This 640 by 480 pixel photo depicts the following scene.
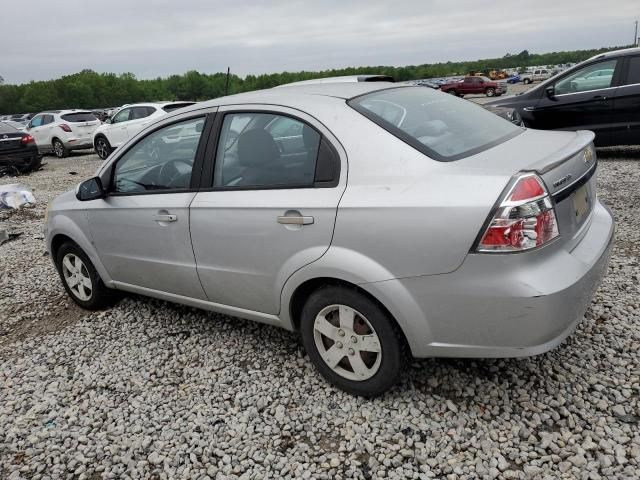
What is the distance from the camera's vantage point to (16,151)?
1252cm

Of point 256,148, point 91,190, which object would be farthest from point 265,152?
point 91,190

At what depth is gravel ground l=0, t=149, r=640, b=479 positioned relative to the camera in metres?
2.26

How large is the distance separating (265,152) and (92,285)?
210 cm

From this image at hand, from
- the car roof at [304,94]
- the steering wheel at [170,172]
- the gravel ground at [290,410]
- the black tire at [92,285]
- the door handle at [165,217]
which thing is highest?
the car roof at [304,94]

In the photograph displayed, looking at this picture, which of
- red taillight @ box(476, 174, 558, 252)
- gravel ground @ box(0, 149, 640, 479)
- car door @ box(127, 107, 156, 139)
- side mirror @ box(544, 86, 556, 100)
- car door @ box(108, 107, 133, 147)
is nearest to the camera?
red taillight @ box(476, 174, 558, 252)

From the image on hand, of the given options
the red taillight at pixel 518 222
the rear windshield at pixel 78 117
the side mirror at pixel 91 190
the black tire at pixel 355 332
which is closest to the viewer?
the red taillight at pixel 518 222

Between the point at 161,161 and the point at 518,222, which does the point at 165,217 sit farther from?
the point at 518,222

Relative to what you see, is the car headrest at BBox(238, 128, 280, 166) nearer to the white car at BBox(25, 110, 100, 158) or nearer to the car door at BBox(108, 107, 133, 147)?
the car door at BBox(108, 107, 133, 147)

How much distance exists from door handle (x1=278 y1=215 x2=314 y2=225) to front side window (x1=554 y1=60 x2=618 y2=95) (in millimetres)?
7232

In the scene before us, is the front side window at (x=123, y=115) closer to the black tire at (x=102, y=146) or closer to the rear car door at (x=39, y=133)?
the black tire at (x=102, y=146)

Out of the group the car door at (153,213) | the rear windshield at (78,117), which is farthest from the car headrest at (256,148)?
the rear windshield at (78,117)

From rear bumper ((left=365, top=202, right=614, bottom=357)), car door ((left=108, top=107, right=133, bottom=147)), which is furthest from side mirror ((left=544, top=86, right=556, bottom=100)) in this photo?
car door ((left=108, top=107, right=133, bottom=147))

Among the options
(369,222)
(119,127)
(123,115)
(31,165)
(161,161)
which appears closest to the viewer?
(369,222)

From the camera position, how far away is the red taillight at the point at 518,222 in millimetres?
2033
